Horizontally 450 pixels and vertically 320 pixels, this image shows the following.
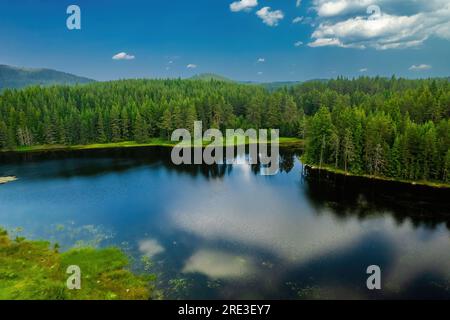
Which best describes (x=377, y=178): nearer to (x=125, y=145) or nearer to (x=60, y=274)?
(x=60, y=274)

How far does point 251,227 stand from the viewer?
42.4 m

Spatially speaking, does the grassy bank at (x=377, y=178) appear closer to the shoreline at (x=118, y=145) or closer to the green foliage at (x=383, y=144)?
the green foliage at (x=383, y=144)

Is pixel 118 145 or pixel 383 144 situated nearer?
pixel 383 144

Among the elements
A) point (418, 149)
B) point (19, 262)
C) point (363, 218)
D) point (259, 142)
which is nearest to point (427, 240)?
point (363, 218)

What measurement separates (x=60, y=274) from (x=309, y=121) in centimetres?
8014

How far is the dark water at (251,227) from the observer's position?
30375 millimetres

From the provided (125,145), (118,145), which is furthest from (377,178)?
(118,145)

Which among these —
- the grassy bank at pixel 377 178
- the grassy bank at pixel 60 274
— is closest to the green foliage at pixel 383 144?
the grassy bank at pixel 377 178

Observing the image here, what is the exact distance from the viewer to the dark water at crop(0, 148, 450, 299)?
3038 cm

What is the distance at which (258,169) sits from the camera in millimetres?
76688

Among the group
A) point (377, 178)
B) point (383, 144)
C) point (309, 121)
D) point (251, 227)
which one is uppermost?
point (309, 121)

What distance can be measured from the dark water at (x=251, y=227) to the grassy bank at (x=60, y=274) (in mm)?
1973

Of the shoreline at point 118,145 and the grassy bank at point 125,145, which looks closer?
the shoreline at point 118,145

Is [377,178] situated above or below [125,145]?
below
